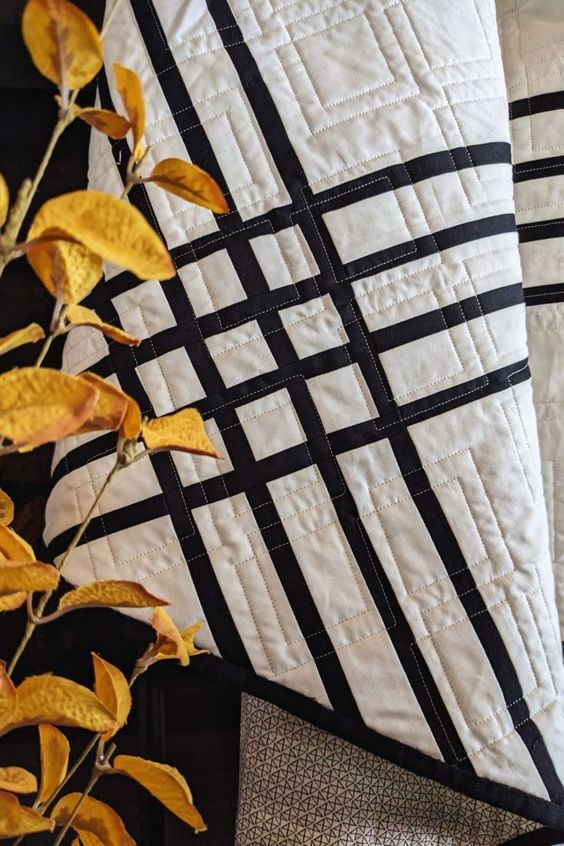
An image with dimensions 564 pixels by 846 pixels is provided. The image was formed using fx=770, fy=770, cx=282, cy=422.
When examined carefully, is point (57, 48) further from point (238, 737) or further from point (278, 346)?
point (238, 737)

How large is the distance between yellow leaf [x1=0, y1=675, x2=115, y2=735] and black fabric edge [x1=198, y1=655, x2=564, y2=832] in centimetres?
38

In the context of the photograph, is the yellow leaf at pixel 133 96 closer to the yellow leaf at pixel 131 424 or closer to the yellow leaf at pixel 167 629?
the yellow leaf at pixel 131 424

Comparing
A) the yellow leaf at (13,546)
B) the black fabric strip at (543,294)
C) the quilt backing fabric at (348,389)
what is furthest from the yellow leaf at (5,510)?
the black fabric strip at (543,294)

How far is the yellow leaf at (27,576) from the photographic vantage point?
27cm

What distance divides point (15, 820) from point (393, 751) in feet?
1.38

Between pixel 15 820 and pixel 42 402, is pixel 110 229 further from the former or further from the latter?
pixel 15 820

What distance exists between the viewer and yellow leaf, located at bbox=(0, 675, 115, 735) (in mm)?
300

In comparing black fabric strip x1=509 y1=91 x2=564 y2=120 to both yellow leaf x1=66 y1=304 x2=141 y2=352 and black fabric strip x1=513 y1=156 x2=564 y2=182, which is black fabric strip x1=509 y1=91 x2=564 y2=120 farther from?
yellow leaf x1=66 y1=304 x2=141 y2=352

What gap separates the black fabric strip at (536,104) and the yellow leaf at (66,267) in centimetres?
62

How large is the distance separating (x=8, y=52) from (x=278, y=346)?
41 cm

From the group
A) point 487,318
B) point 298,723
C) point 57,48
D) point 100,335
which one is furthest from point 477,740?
point 57,48

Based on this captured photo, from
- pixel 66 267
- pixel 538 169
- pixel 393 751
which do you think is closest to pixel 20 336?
pixel 66 267

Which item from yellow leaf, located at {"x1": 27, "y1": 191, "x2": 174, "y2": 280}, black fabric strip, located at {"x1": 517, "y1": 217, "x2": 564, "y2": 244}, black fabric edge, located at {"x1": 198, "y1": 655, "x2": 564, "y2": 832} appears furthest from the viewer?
black fabric strip, located at {"x1": 517, "y1": 217, "x2": 564, "y2": 244}

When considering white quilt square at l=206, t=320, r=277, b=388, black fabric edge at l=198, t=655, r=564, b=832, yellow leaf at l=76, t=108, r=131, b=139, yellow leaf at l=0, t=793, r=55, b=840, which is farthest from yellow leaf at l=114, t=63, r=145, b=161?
black fabric edge at l=198, t=655, r=564, b=832
